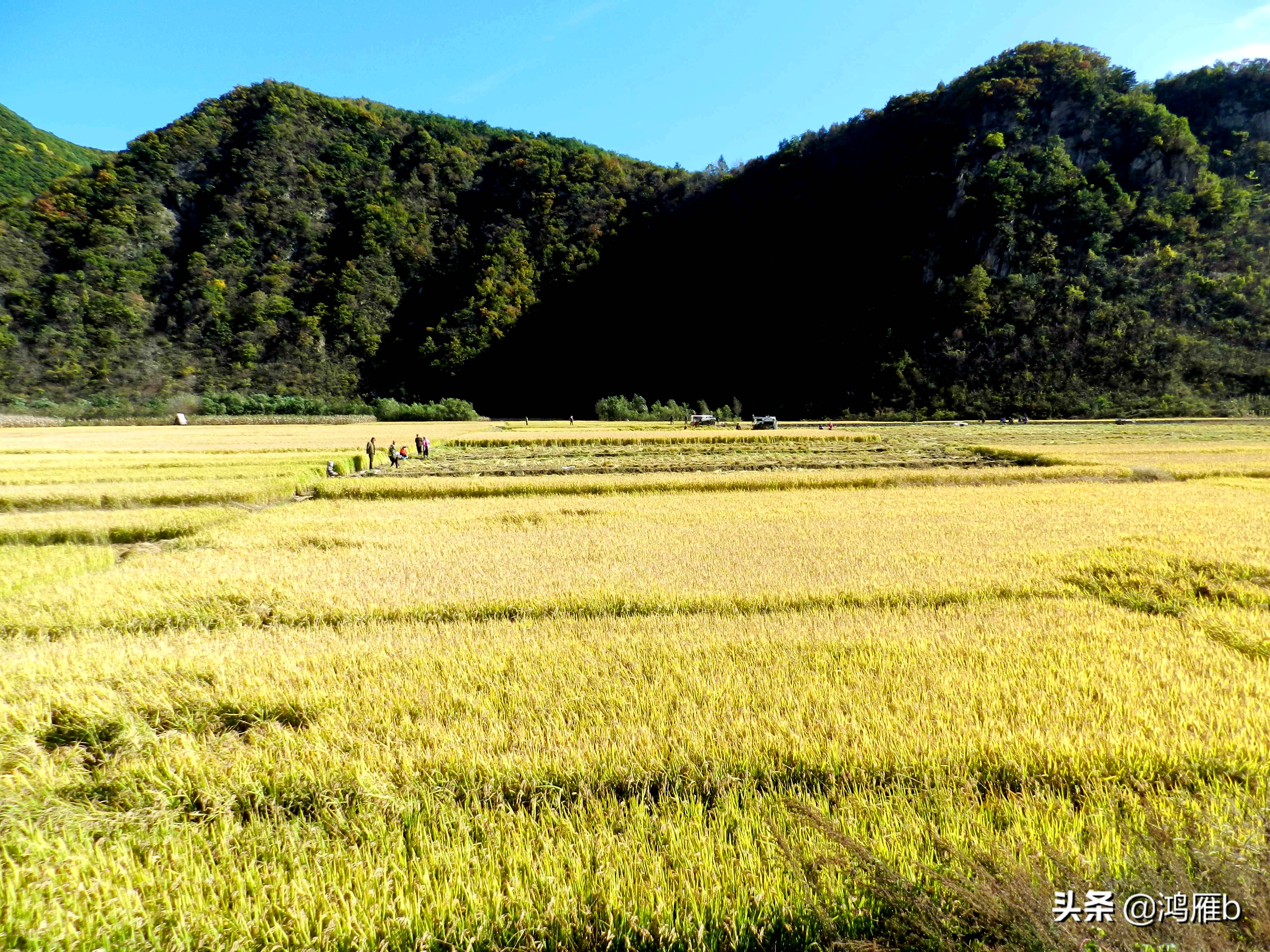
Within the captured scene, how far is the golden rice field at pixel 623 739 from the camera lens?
8.34 ft

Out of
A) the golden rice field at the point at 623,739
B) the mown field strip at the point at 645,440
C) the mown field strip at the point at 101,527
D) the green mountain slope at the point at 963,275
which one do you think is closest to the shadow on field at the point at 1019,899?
the golden rice field at the point at 623,739

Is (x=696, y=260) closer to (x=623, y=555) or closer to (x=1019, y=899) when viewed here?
(x=623, y=555)

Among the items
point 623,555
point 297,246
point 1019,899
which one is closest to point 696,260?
point 297,246

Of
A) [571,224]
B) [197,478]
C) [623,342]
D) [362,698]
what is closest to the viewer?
[362,698]

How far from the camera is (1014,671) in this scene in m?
4.93

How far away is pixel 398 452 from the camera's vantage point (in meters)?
28.9

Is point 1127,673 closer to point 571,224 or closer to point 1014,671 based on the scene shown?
point 1014,671

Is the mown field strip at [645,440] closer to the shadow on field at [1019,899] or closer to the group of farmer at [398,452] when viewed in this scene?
the group of farmer at [398,452]

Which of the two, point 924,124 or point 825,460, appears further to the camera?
point 924,124

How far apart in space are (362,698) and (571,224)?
379 ft

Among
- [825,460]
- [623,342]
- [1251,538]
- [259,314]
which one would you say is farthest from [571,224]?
[1251,538]

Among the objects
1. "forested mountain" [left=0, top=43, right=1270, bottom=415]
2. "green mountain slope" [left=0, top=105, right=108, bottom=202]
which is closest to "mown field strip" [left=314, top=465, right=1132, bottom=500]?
"forested mountain" [left=0, top=43, right=1270, bottom=415]

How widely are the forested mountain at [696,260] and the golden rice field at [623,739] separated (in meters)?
62.9

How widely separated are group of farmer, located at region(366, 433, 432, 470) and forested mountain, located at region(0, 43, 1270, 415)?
2118 inches
